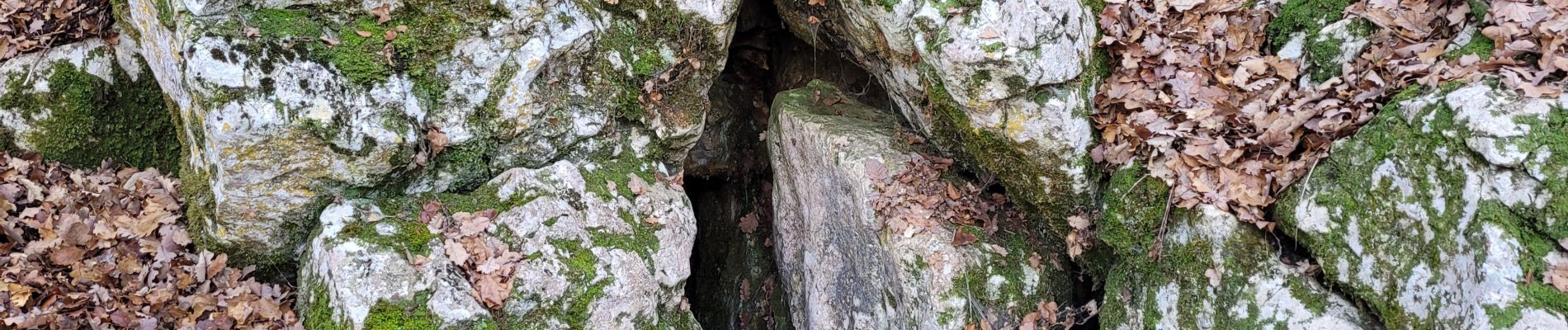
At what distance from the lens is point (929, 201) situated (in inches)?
215

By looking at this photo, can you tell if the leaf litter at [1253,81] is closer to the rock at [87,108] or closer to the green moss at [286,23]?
the green moss at [286,23]

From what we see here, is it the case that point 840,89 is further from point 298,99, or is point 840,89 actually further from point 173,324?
point 173,324

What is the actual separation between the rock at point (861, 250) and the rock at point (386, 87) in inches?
40.9

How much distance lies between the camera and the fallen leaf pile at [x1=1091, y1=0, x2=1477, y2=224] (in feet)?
13.6

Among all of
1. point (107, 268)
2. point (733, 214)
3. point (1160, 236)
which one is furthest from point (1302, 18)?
point (107, 268)

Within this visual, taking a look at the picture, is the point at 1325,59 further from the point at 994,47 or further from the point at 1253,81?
the point at 994,47

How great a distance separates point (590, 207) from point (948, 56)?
8.31 ft

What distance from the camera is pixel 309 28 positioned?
4.94 meters

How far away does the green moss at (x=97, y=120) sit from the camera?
6086 millimetres

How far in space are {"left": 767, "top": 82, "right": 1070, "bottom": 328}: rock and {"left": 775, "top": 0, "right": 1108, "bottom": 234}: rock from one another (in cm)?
49

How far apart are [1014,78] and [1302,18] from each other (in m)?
1.63

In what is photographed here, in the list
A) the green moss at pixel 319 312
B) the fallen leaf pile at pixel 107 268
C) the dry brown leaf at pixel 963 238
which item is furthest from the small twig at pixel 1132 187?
the fallen leaf pile at pixel 107 268

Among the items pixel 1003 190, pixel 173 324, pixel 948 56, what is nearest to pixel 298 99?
pixel 173 324

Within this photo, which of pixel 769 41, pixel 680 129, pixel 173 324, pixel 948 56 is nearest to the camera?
pixel 948 56
